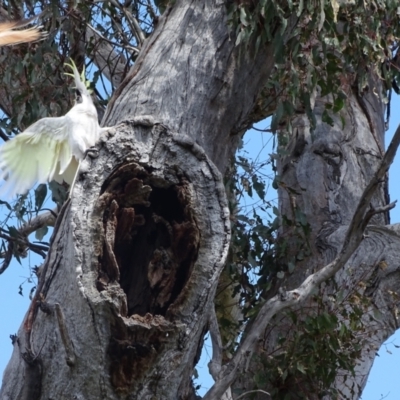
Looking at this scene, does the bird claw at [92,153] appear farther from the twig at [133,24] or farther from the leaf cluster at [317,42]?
the twig at [133,24]

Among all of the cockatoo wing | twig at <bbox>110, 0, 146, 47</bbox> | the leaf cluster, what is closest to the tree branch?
the leaf cluster

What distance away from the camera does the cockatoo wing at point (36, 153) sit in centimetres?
309

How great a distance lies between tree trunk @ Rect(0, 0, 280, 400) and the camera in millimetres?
2457

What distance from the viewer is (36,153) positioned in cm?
314

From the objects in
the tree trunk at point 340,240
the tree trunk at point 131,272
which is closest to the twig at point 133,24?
the tree trunk at point 340,240

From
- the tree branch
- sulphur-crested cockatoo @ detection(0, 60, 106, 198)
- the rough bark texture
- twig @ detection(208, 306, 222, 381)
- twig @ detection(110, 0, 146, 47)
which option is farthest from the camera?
twig @ detection(110, 0, 146, 47)

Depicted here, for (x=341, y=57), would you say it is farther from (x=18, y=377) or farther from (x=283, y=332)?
(x=18, y=377)

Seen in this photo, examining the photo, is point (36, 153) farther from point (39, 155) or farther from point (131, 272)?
point (131, 272)

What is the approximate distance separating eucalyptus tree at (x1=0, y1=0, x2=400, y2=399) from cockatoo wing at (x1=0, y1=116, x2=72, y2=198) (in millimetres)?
259

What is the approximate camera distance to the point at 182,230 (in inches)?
102

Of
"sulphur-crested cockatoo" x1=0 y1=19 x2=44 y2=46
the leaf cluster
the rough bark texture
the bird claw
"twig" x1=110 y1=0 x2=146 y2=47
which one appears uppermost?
"twig" x1=110 y1=0 x2=146 y2=47

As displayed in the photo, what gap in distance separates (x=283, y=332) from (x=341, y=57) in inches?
49.8

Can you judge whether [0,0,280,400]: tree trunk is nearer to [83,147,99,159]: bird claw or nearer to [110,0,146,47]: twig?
[83,147,99,159]: bird claw

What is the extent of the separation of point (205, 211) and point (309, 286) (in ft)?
2.12
